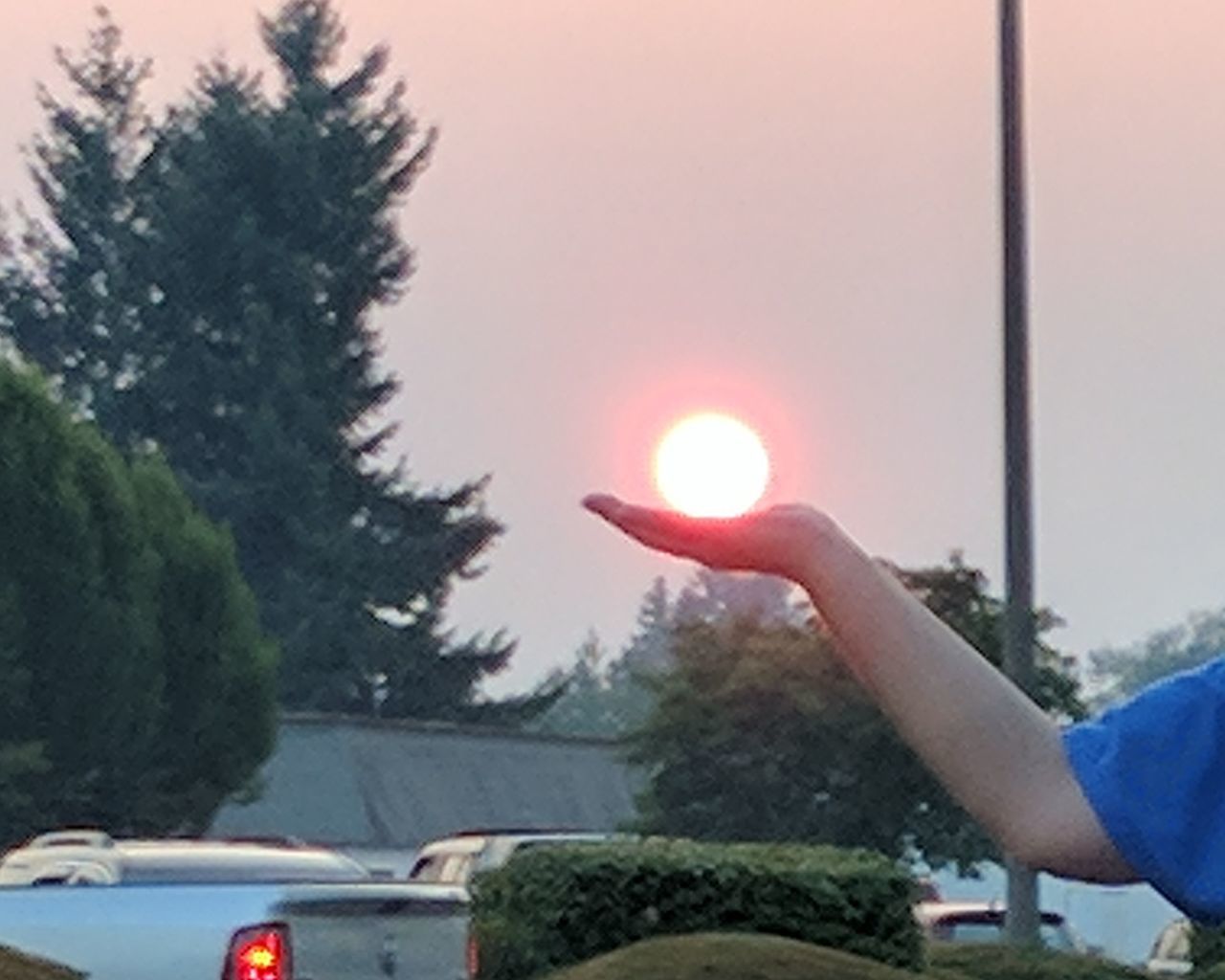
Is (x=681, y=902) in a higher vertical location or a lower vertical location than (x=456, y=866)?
lower

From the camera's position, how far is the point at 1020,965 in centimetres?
1752

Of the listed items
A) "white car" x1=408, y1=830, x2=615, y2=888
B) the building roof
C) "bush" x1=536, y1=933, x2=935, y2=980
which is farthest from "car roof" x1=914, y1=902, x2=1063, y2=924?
the building roof

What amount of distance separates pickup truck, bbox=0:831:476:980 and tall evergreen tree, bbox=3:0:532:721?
5432cm

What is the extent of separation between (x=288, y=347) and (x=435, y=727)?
1033 centimetres

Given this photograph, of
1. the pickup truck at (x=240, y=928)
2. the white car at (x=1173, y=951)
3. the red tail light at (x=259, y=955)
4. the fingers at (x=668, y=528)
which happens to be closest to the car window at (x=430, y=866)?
the white car at (x=1173, y=951)

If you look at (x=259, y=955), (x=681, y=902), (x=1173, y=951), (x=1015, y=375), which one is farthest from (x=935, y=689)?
(x=1173, y=951)

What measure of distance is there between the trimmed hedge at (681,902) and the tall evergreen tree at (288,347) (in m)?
53.7

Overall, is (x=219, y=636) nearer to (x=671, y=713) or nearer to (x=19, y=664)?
(x=19, y=664)

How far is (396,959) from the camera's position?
15516 mm

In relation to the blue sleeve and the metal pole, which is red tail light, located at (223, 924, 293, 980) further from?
the blue sleeve

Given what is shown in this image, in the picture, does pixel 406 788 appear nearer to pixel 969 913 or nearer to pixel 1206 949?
pixel 969 913

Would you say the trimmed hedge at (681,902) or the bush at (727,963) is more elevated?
the trimmed hedge at (681,902)

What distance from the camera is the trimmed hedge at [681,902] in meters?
15.9

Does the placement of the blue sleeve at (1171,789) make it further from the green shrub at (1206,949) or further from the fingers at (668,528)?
the green shrub at (1206,949)
